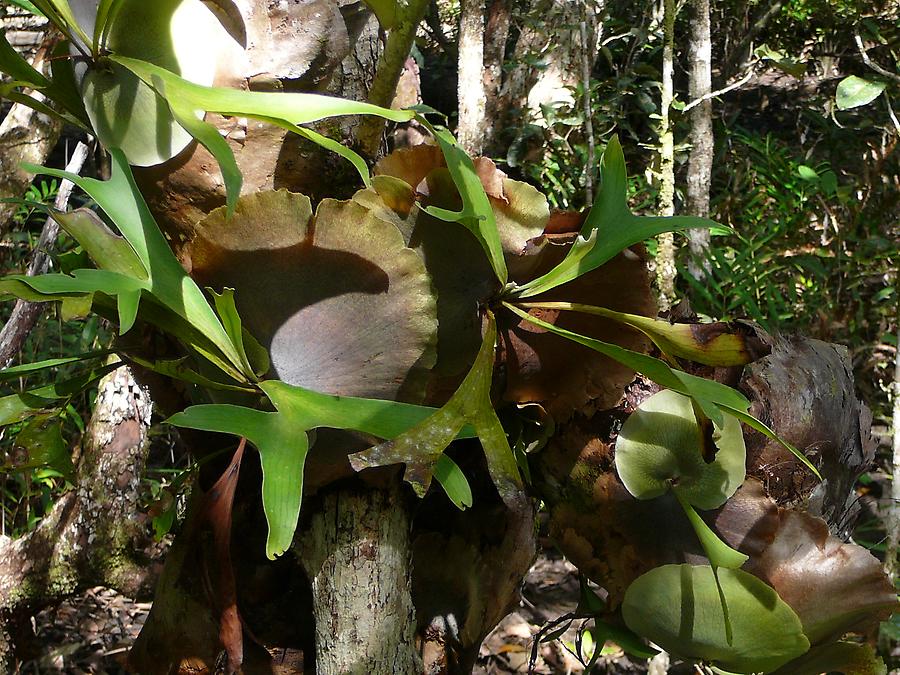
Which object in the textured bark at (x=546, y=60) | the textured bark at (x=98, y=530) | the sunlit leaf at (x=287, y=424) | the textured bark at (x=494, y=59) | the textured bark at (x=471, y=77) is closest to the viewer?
the sunlit leaf at (x=287, y=424)

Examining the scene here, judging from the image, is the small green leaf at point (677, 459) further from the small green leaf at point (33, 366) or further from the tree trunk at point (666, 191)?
the tree trunk at point (666, 191)

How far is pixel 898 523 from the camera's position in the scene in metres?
1.25

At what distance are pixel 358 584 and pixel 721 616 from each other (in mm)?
312

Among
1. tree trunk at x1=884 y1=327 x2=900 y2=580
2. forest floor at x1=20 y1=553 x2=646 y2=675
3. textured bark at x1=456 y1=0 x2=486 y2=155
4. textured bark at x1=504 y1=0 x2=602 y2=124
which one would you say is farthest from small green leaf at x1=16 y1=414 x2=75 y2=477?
textured bark at x1=504 y1=0 x2=602 y2=124

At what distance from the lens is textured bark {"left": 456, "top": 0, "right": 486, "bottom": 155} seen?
243 centimetres

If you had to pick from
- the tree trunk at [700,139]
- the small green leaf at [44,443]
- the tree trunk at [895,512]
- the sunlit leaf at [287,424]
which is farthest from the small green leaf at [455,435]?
the tree trunk at [700,139]

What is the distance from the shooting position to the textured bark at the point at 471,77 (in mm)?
2428

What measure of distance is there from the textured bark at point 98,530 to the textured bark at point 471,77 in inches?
54.5

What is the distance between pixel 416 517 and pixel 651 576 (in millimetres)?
230

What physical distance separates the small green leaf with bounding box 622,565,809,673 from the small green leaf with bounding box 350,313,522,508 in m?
0.20

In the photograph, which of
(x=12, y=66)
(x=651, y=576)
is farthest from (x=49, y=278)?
(x=651, y=576)

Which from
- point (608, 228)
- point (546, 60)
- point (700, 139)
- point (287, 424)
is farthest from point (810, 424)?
point (546, 60)

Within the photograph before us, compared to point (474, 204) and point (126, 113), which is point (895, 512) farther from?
point (126, 113)

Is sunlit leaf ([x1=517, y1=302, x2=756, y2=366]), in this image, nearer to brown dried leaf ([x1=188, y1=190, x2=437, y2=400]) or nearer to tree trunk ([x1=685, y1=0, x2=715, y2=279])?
brown dried leaf ([x1=188, y1=190, x2=437, y2=400])
